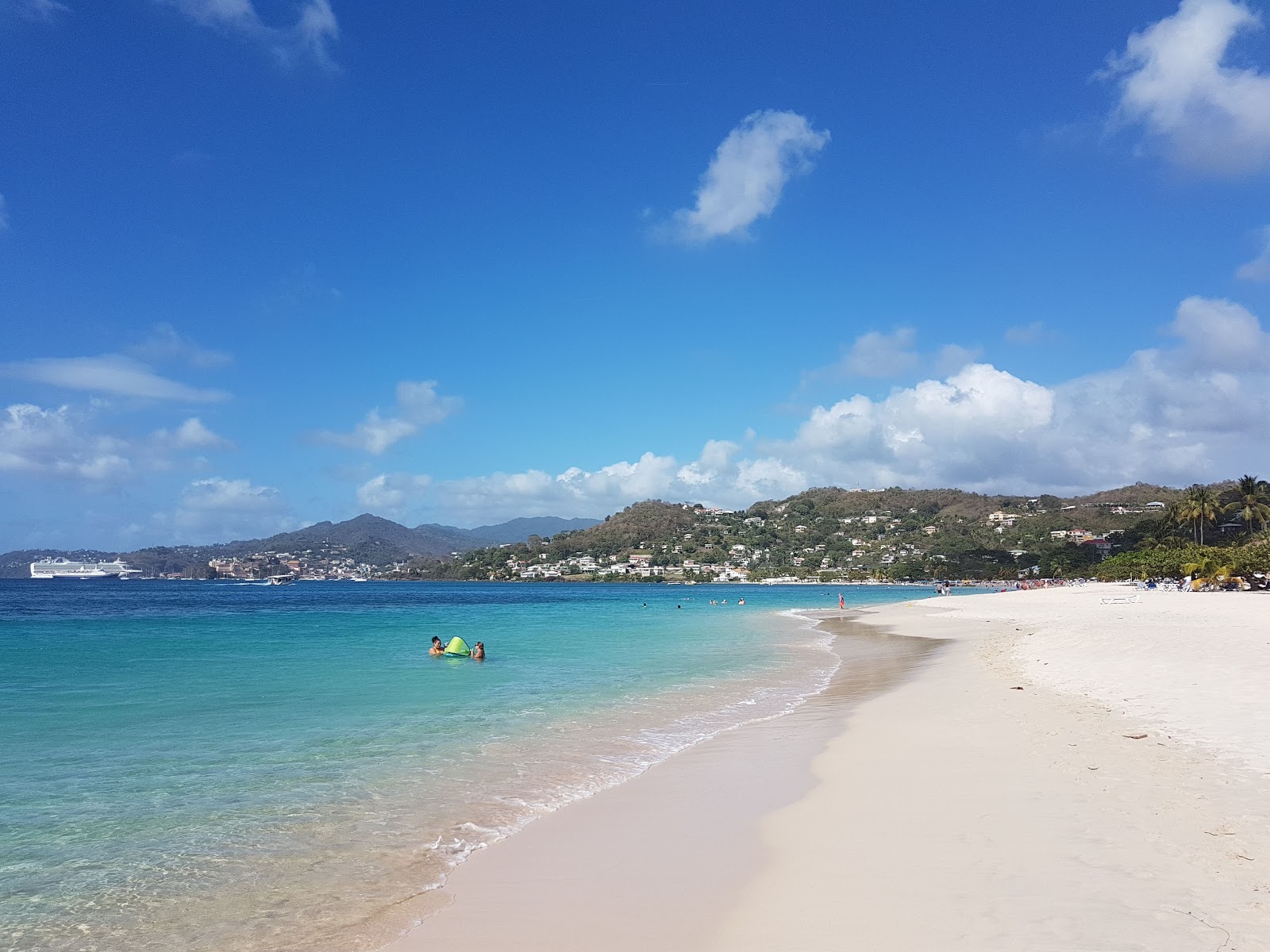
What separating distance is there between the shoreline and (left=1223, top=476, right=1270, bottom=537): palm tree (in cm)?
8591

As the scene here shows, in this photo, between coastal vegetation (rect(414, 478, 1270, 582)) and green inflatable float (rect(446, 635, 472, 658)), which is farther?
coastal vegetation (rect(414, 478, 1270, 582))

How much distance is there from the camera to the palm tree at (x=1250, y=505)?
75.4 metres

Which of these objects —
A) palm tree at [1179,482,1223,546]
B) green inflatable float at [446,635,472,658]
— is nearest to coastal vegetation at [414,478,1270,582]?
palm tree at [1179,482,1223,546]

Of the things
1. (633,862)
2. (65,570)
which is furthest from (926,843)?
(65,570)

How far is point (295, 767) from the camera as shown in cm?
1041

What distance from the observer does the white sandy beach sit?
15.9 ft

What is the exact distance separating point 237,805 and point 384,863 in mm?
2900

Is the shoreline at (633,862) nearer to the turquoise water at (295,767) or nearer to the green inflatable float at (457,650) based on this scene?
the turquoise water at (295,767)

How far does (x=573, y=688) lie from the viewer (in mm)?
18250

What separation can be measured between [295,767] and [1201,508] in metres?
93.2

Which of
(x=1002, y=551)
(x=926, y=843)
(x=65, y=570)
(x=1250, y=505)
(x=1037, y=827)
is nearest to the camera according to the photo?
(x=926, y=843)

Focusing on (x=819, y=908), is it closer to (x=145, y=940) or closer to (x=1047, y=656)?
(x=145, y=940)

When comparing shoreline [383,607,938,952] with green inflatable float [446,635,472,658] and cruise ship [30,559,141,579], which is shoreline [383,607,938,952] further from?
cruise ship [30,559,141,579]

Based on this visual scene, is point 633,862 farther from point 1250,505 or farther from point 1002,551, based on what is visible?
point 1002,551
